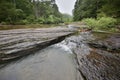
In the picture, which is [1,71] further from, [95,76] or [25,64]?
[95,76]

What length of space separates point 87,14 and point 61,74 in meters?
22.9

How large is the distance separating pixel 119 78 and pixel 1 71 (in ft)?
8.46

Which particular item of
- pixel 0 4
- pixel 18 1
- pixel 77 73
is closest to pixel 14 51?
pixel 77 73

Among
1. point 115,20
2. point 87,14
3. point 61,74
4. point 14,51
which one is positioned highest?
point 87,14

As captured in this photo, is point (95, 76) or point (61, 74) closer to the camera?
point (95, 76)

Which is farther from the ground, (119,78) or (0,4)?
(0,4)

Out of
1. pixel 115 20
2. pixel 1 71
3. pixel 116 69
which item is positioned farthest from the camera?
pixel 115 20

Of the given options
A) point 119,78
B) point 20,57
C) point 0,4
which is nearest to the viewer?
point 119,78

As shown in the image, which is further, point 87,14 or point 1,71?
point 87,14

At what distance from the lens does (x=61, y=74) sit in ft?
8.36

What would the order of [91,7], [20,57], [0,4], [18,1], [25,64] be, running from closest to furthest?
[25,64] < [20,57] < [0,4] < [18,1] < [91,7]

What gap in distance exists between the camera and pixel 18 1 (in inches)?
789

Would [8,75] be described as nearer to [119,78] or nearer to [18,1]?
[119,78]

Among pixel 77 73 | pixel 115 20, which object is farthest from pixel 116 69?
pixel 115 20
